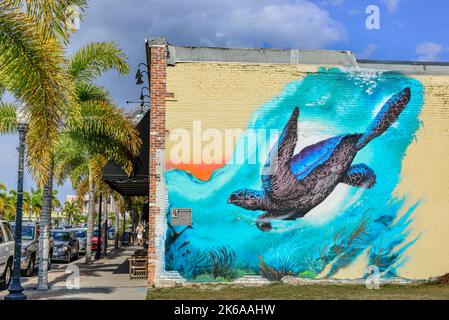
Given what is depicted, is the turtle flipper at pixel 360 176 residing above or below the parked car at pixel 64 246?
above

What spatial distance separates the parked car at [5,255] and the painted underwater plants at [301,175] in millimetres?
6088

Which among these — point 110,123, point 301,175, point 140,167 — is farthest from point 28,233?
point 301,175

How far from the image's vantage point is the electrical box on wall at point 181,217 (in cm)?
1476

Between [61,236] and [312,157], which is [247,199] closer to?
[312,157]

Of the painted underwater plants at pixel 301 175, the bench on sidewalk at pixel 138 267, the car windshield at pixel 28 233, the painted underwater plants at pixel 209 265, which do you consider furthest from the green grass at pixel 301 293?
the car windshield at pixel 28 233

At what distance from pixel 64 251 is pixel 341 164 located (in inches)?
574

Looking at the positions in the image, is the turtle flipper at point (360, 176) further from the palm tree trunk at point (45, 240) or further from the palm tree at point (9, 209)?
the palm tree at point (9, 209)

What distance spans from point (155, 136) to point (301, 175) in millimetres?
4079

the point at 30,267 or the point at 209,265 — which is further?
the point at 30,267

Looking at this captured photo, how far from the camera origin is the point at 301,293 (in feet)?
44.5

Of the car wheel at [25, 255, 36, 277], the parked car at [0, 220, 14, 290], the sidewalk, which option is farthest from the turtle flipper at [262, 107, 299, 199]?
the car wheel at [25, 255, 36, 277]

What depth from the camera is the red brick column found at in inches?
577

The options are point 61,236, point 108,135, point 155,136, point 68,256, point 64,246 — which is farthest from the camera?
point 61,236

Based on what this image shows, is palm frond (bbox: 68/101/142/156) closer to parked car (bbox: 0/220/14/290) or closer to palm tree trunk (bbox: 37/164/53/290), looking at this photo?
palm tree trunk (bbox: 37/164/53/290)
